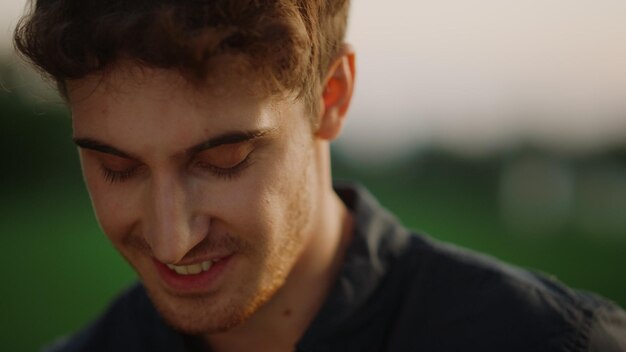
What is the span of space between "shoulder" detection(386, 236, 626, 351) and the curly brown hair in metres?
0.82

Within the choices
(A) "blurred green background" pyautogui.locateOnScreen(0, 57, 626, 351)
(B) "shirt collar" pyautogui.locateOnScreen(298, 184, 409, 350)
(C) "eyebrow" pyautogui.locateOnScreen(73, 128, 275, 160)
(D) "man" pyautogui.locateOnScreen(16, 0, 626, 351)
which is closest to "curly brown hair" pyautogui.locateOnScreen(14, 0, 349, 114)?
(D) "man" pyautogui.locateOnScreen(16, 0, 626, 351)

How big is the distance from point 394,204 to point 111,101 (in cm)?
2514

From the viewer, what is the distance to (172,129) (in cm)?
209

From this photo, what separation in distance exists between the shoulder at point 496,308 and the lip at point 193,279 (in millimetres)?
663

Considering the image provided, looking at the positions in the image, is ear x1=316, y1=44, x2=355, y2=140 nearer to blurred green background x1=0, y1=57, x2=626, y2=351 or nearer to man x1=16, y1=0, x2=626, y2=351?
man x1=16, y1=0, x2=626, y2=351

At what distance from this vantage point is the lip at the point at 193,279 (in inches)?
91.1

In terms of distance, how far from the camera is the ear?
8.32 feet

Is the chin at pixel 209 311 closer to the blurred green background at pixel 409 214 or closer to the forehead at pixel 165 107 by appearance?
the forehead at pixel 165 107

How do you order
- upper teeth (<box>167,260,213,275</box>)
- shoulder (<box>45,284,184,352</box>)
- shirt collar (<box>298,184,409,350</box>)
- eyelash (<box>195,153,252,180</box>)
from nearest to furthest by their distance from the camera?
eyelash (<box>195,153,252,180</box>) → upper teeth (<box>167,260,213,275</box>) → shirt collar (<box>298,184,409,350</box>) → shoulder (<box>45,284,184,352</box>)

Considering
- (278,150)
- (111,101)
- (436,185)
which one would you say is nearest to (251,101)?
(278,150)

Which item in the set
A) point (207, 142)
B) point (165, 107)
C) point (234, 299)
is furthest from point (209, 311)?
point (165, 107)

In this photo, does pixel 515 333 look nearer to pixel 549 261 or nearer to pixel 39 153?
pixel 549 261

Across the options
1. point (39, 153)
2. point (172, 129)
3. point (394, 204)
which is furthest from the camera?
point (394, 204)

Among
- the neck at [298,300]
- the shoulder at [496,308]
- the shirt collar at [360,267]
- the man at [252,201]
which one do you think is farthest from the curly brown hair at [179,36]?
the shoulder at [496,308]
